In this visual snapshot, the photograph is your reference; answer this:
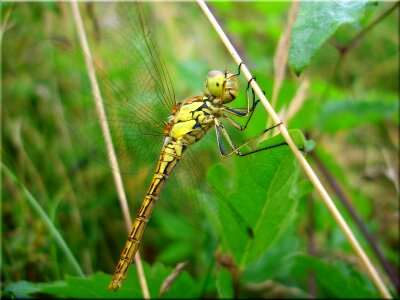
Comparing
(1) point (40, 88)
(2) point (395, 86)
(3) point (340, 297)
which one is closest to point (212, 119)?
(3) point (340, 297)

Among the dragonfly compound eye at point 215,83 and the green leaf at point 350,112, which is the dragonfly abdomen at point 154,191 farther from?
the green leaf at point 350,112

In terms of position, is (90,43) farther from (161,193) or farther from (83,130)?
(161,193)

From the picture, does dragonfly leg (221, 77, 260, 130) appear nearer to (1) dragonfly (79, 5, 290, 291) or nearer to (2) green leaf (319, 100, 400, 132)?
(1) dragonfly (79, 5, 290, 291)

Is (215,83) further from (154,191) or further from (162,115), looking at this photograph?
(154,191)

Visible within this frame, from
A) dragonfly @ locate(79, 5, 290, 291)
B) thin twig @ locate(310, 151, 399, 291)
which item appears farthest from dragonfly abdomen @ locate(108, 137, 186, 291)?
thin twig @ locate(310, 151, 399, 291)

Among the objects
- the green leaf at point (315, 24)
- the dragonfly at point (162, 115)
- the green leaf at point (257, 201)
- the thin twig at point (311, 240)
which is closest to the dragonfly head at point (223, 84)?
the dragonfly at point (162, 115)

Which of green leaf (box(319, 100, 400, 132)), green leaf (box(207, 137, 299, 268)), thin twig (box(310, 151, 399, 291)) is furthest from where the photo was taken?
green leaf (box(319, 100, 400, 132))

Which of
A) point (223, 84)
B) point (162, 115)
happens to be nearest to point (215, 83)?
point (223, 84)
